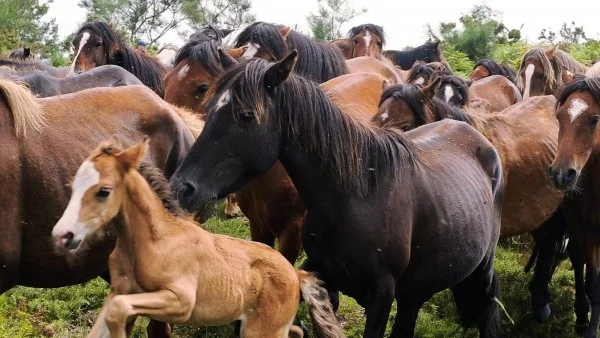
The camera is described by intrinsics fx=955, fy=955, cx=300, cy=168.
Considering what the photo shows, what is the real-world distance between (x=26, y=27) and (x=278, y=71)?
78.2ft

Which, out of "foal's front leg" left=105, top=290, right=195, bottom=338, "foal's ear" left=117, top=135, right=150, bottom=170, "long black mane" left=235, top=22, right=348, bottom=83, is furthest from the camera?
"long black mane" left=235, top=22, right=348, bottom=83

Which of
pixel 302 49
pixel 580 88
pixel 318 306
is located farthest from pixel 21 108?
pixel 580 88

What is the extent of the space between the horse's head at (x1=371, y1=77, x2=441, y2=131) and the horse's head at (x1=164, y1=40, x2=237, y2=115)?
5.37 ft

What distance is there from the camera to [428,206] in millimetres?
6070

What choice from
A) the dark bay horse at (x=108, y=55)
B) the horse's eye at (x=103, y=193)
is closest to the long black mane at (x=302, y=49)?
the dark bay horse at (x=108, y=55)

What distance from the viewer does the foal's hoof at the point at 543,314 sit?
28.4 feet

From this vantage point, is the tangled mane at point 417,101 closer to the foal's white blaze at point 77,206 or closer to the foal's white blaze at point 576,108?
the foal's white blaze at point 576,108

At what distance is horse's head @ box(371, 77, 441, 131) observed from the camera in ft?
25.2

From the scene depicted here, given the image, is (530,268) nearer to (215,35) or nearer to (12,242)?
(215,35)

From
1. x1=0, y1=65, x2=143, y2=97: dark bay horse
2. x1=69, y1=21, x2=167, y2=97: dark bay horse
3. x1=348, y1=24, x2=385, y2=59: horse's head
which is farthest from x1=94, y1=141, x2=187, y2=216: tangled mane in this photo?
x1=348, y1=24, x2=385, y2=59: horse's head

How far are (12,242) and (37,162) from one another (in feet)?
1.66

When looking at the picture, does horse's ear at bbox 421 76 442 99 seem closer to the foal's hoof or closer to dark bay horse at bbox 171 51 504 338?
dark bay horse at bbox 171 51 504 338

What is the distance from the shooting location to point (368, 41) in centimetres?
1520

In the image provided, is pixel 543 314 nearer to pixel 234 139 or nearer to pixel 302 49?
pixel 302 49
